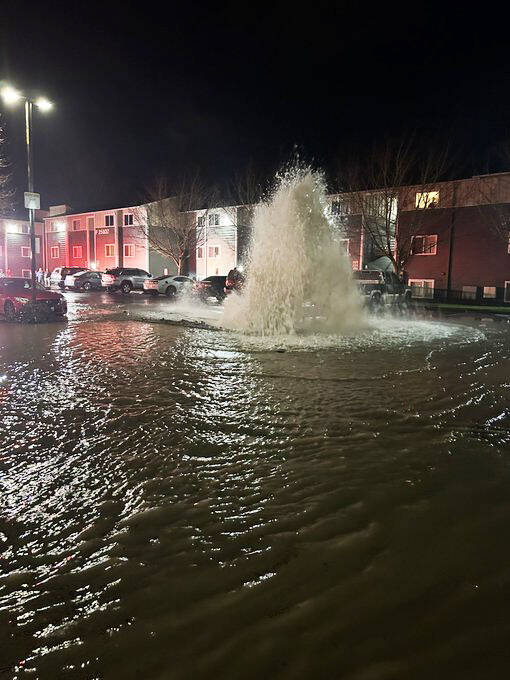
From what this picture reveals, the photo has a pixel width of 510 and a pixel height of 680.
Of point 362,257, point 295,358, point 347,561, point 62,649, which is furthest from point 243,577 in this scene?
point 362,257

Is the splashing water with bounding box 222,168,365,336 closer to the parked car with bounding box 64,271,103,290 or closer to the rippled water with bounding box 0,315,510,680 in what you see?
the rippled water with bounding box 0,315,510,680

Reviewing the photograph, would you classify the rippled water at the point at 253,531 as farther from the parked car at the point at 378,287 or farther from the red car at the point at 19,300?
the parked car at the point at 378,287

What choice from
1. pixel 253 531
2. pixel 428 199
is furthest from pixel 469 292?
pixel 253 531

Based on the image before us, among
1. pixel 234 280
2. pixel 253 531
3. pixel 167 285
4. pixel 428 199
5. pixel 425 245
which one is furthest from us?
pixel 167 285

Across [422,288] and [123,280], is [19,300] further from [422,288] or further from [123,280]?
[422,288]

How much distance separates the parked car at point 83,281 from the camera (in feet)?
134

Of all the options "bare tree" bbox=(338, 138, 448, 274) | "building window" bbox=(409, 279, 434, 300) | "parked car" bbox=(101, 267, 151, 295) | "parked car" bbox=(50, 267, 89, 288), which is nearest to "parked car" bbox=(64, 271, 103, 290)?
"parked car" bbox=(50, 267, 89, 288)

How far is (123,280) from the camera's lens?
39.2 meters

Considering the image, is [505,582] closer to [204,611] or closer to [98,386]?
[204,611]

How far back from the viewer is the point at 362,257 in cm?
3906

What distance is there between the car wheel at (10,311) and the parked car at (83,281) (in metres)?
22.9

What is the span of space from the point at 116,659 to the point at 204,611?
1.85 ft

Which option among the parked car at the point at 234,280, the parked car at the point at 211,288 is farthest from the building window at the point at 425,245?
the parked car at the point at 234,280

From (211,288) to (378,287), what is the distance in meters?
9.05
